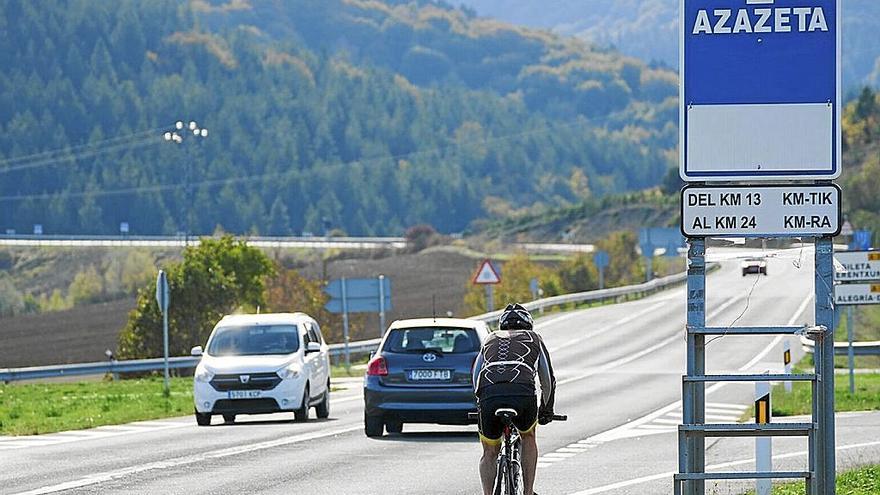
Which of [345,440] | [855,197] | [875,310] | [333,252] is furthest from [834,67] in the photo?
[333,252]

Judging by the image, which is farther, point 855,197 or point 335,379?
point 855,197

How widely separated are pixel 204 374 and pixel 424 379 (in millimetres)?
4642

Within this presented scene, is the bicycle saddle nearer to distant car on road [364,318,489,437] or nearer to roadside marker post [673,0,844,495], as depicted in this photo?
roadside marker post [673,0,844,495]

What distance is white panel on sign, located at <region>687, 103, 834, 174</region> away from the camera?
11023mm

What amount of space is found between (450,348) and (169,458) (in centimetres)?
524

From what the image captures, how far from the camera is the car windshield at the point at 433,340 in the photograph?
23.6 m

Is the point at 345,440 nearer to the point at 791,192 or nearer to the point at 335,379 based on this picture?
the point at 791,192

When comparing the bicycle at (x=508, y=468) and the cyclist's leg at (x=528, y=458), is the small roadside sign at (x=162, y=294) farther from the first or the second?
the bicycle at (x=508, y=468)

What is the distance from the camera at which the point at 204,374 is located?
26.6 metres

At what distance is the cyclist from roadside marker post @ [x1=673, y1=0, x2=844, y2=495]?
165cm

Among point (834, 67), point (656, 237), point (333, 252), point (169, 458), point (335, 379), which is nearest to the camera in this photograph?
point (834, 67)

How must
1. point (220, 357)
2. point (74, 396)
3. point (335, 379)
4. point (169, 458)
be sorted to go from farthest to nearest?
point (335, 379)
point (74, 396)
point (220, 357)
point (169, 458)

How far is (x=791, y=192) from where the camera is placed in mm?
10961

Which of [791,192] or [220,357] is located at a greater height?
[791,192]
